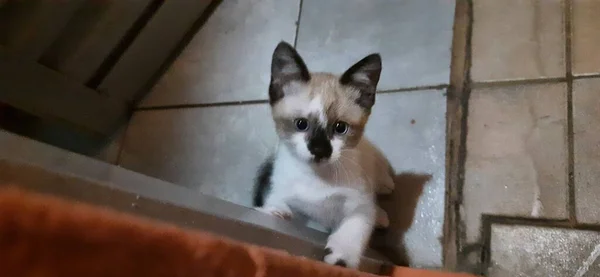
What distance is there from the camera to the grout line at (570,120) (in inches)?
41.7

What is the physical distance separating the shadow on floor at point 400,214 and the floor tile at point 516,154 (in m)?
0.10

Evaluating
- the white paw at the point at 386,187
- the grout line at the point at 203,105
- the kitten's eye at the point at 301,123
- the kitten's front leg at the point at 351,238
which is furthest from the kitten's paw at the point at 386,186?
the grout line at the point at 203,105

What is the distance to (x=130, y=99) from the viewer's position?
5.46ft

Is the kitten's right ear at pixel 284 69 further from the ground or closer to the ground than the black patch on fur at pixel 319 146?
further from the ground

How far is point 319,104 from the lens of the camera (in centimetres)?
103

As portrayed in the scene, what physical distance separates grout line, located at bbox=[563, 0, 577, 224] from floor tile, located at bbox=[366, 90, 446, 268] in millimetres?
232

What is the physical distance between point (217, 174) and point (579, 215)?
85 cm

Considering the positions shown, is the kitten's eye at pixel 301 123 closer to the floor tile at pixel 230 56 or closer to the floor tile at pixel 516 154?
the floor tile at pixel 516 154

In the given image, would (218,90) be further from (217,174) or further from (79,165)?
(79,165)

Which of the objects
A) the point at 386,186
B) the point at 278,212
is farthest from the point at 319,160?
the point at 386,186

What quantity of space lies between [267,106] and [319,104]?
48 centimetres

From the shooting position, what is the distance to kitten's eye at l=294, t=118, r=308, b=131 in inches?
40.6

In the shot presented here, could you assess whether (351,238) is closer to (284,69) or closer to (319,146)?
(319,146)

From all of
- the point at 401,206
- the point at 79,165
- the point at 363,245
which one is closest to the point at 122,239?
the point at 79,165
